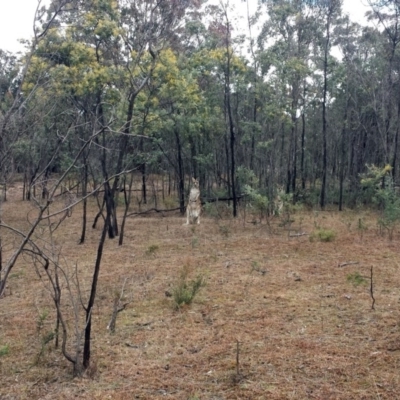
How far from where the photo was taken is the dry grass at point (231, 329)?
4.26m

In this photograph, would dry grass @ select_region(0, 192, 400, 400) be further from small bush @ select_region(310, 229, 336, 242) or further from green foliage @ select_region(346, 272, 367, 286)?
small bush @ select_region(310, 229, 336, 242)

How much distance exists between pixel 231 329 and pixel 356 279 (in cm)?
258

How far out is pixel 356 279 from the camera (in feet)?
23.8

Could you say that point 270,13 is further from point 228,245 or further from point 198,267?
point 198,267

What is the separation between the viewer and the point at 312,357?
4699 millimetres

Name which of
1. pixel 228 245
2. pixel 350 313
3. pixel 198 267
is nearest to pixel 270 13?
pixel 228 245

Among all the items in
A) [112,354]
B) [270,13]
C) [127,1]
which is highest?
[270,13]

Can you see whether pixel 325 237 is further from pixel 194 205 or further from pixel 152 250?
pixel 194 205

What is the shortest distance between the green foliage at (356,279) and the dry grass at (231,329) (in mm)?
160

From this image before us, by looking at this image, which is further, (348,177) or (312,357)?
(348,177)

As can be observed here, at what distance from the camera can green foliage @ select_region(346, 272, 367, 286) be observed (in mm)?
7250

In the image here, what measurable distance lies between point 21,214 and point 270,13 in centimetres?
1248

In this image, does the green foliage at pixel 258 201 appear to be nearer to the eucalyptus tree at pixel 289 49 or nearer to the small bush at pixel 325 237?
the small bush at pixel 325 237

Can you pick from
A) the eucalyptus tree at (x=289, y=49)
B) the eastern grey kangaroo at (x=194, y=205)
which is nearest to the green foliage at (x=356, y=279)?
the eastern grey kangaroo at (x=194, y=205)
